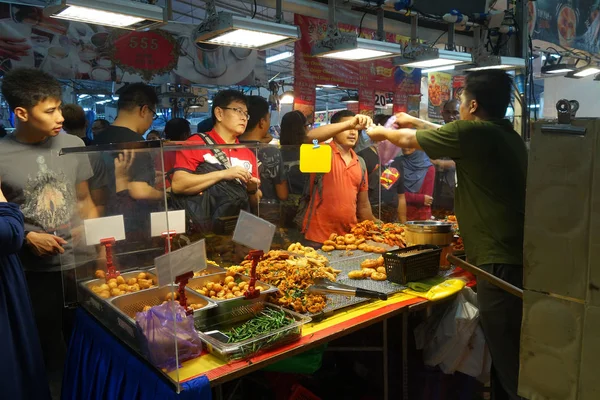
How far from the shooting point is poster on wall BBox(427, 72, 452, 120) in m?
7.23

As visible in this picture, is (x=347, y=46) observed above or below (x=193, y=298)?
above

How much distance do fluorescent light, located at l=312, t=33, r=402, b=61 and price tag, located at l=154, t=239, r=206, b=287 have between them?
2549 millimetres

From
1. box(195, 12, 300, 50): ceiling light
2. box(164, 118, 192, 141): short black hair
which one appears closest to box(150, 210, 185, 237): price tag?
box(195, 12, 300, 50): ceiling light

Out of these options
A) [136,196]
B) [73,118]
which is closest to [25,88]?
[136,196]

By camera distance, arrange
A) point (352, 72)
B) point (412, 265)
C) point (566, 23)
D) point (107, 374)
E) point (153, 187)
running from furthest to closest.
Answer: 1. point (566, 23)
2. point (352, 72)
3. point (412, 265)
4. point (107, 374)
5. point (153, 187)

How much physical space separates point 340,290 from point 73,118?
2958 mm

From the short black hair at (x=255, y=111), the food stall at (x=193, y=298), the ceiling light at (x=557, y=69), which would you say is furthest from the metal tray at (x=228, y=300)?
the ceiling light at (x=557, y=69)

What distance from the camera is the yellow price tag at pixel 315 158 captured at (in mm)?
3455

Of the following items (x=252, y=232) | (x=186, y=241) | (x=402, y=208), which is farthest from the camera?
(x=402, y=208)

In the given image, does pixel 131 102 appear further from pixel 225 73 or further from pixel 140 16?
pixel 225 73

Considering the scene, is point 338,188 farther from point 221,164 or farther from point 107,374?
point 107,374

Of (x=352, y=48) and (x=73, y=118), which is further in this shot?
(x=73, y=118)

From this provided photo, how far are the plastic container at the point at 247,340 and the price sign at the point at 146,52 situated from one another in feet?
12.2

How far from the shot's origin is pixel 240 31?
320 centimetres
